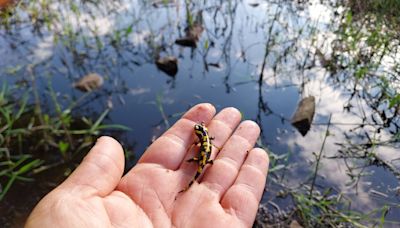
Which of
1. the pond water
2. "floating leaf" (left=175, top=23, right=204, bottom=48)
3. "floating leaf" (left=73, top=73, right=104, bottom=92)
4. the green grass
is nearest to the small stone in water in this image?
the pond water

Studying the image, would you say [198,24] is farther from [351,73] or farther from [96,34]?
[351,73]

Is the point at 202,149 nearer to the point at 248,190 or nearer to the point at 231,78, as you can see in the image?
the point at 248,190

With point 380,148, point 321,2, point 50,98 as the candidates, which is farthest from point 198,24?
point 380,148

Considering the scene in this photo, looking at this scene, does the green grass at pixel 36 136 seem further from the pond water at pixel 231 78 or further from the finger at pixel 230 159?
the finger at pixel 230 159

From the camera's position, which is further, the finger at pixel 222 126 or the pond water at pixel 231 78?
the pond water at pixel 231 78

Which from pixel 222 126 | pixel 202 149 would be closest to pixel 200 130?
pixel 202 149

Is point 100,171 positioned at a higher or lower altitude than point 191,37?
higher

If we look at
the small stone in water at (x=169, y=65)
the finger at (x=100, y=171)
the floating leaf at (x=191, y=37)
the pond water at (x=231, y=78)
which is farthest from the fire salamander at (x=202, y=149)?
the floating leaf at (x=191, y=37)
